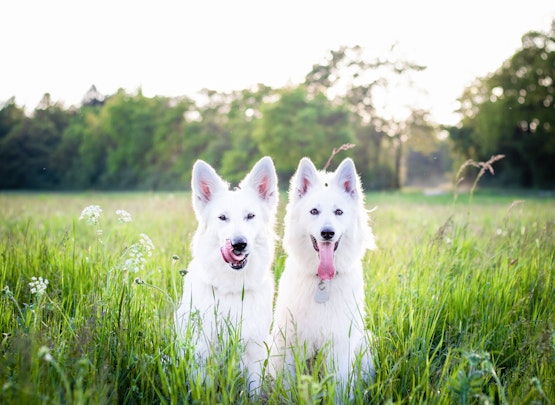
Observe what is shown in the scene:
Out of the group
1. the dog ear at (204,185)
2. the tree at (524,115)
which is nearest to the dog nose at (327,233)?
the dog ear at (204,185)

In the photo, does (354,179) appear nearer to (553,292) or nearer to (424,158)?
(553,292)

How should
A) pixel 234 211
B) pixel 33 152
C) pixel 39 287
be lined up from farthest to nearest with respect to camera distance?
pixel 33 152, pixel 234 211, pixel 39 287

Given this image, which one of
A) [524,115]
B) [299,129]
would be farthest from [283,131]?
[524,115]

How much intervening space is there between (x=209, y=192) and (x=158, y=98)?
55.9 m

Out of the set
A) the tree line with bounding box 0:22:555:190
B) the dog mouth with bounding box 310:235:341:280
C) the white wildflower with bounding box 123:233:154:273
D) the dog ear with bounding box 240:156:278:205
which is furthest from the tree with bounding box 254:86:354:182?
the white wildflower with bounding box 123:233:154:273

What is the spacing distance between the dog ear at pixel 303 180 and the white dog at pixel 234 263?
0.66 ft

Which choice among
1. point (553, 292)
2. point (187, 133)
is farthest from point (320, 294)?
point (187, 133)

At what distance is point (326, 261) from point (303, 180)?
0.85 metres

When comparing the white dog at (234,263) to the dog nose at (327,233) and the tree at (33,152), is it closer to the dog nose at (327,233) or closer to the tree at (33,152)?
the dog nose at (327,233)

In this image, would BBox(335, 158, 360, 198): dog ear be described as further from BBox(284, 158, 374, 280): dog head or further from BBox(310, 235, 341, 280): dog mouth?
BBox(310, 235, 341, 280): dog mouth

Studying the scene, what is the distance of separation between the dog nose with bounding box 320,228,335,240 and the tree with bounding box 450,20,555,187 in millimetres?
41985

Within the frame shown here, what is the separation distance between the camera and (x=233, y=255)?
3.19 m

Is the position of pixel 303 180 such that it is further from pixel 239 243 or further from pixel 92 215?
pixel 92 215

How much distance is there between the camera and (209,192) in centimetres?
379
